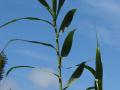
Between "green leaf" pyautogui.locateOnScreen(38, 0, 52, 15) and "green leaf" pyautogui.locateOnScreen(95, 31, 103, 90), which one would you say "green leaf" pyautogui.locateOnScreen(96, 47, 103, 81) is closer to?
"green leaf" pyautogui.locateOnScreen(95, 31, 103, 90)

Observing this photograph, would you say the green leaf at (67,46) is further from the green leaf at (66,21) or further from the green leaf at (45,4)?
the green leaf at (45,4)

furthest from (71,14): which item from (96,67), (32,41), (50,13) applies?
(96,67)

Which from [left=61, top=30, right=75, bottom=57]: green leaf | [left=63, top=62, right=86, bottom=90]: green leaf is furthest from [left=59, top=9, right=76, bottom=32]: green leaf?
[left=63, top=62, right=86, bottom=90]: green leaf

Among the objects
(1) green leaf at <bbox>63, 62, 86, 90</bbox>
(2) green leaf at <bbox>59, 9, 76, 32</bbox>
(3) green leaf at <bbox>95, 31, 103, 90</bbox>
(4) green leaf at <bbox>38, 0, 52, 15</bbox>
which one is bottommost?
(1) green leaf at <bbox>63, 62, 86, 90</bbox>

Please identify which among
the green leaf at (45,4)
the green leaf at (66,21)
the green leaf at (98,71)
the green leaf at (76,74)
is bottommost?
the green leaf at (76,74)

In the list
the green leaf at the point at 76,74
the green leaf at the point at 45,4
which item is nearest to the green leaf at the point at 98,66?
the green leaf at the point at 76,74

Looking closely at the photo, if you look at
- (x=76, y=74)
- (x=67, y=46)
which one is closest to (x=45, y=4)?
(x=67, y=46)

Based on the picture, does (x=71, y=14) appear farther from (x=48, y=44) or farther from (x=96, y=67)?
(x=96, y=67)

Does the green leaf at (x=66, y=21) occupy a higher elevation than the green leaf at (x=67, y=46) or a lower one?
higher

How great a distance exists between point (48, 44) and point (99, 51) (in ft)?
2.55

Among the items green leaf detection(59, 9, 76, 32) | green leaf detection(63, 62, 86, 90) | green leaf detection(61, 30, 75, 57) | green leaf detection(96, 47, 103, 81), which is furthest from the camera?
green leaf detection(59, 9, 76, 32)

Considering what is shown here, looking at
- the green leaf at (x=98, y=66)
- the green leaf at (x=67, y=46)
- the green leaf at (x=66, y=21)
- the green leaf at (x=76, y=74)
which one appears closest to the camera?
the green leaf at (x=98, y=66)

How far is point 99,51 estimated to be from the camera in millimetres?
4660

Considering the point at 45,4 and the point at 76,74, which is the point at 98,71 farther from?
the point at 45,4
